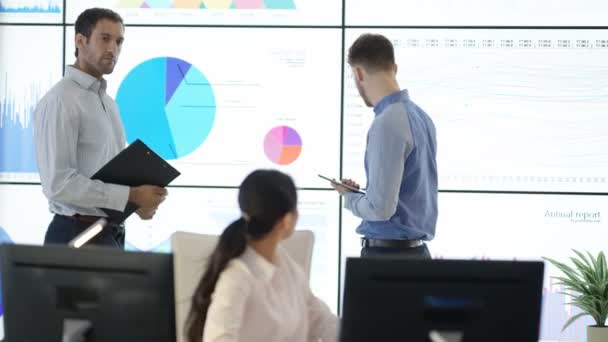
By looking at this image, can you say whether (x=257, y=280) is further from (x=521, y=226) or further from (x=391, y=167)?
(x=521, y=226)

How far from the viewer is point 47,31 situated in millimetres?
4930

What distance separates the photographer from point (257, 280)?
2031 millimetres

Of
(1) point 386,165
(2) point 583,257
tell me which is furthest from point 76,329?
(2) point 583,257

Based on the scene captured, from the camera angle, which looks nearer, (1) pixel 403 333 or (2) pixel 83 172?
(1) pixel 403 333

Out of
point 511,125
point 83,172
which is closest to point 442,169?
point 511,125

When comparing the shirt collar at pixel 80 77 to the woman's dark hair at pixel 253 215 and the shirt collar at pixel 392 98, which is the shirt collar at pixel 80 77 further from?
the woman's dark hair at pixel 253 215

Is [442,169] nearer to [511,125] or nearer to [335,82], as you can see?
[511,125]

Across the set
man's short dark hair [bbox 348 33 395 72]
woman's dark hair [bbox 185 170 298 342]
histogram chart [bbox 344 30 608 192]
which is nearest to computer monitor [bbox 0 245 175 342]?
woman's dark hair [bbox 185 170 298 342]

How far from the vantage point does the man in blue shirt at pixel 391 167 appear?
3125 millimetres

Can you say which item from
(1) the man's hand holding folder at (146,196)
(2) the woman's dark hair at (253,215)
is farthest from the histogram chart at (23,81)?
(2) the woman's dark hair at (253,215)

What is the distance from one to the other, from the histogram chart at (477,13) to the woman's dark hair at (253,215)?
286 cm

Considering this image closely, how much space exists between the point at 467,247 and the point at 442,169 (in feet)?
1.61

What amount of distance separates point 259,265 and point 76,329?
1.72ft

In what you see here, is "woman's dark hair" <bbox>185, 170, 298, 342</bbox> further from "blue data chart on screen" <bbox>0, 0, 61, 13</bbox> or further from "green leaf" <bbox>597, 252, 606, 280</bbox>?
"blue data chart on screen" <bbox>0, 0, 61, 13</bbox>
